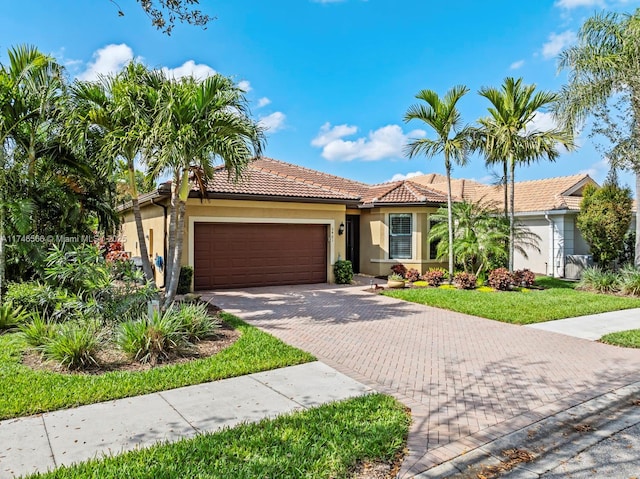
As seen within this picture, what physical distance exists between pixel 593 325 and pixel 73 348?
10.5 m

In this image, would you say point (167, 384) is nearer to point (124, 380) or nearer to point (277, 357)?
point (124, 380)

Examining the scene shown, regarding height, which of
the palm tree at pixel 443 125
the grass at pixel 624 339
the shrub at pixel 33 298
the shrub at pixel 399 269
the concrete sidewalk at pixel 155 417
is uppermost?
the palm tree at pixel 443 125

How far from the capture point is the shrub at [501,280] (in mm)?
14572

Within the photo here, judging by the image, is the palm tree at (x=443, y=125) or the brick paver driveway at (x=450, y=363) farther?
the palm tree at (x=443, y=125)

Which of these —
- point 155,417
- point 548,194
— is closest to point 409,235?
point 548,194

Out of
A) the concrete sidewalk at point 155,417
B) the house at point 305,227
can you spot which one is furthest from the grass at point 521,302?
the concrete sidewalk at point 155,417

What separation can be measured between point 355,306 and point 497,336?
13.2ft

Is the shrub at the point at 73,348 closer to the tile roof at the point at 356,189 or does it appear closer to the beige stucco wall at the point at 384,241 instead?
the tile roof at the point at 356,189

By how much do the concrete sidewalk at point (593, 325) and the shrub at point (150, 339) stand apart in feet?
25.1

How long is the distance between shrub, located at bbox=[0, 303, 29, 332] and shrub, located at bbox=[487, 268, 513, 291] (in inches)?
536

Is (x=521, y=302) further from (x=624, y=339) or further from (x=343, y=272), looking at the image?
(x=343, y=272)

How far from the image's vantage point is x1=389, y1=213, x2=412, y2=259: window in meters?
18.0

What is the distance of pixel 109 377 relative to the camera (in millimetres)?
5668

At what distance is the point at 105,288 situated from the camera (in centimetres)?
795
